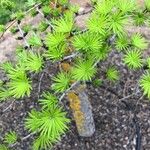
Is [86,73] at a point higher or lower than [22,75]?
lower

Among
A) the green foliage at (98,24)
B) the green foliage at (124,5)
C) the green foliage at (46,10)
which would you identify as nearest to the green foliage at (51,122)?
the green foliage at (98,24)

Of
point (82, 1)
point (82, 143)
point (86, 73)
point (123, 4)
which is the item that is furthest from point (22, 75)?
point (82, 1)

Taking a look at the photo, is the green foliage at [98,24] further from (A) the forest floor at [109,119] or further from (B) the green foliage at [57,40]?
(A) the forest floor at [109,119]

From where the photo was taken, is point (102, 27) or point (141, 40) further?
point (141, 40)

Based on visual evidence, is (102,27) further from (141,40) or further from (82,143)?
(82,143)

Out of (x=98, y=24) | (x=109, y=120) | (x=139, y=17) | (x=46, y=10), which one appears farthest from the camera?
(x=109, y=120)

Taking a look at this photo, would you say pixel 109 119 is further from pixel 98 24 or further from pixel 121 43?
pixel 98 24

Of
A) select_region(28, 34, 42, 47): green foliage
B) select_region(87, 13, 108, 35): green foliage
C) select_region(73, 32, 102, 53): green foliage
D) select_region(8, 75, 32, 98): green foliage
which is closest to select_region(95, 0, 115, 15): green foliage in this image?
select_region(87, 13, 108, 35): green foliage

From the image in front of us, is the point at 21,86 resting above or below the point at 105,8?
below

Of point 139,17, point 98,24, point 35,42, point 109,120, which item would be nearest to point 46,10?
point 35,42
